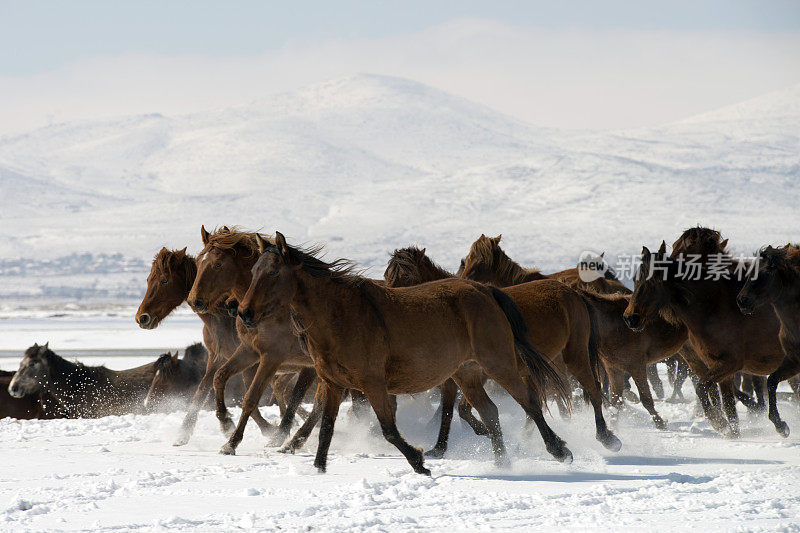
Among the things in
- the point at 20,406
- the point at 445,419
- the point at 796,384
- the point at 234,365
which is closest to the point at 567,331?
the point at 445,419

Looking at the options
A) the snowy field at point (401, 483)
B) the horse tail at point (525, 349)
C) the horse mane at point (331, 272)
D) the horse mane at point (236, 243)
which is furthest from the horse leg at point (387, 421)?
the horse mane at point (236, 243)

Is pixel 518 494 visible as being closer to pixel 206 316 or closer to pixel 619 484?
pixel 619 484

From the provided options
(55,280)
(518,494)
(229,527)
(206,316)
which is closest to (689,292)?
(518,494)

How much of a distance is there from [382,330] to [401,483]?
3.76 ft

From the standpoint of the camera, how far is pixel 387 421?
271 inches

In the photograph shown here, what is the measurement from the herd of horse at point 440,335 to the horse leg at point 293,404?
17 mm

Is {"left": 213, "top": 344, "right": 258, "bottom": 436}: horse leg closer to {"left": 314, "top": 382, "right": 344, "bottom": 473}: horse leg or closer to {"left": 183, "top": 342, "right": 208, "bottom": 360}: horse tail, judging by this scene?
{"left": 314, "top": 382, "right": 344, "bottom": 473}: horse leg

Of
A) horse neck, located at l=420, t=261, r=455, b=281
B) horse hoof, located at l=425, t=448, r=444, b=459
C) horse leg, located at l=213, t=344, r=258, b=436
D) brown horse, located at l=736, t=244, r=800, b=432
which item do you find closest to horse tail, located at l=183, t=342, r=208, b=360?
horse leg, located at l=213, t=344, r=258, b=436

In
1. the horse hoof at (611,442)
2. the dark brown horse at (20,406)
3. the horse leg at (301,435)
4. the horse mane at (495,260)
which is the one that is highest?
the horse mane at (495,260)

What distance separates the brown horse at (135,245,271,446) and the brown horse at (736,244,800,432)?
17.3ft

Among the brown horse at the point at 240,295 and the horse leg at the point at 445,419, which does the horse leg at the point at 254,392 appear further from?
the horse leg at the point at 445,419

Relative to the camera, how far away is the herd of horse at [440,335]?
687cm

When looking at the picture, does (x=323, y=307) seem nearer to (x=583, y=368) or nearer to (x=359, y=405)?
(x=359, y=405)

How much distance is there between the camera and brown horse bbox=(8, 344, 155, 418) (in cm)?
1303
